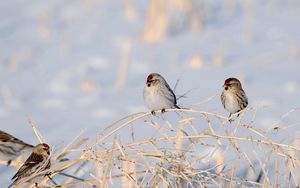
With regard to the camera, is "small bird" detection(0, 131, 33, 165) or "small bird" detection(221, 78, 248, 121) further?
"small bird" detection(0, 131, 33, 165)

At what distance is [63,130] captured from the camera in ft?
28.5

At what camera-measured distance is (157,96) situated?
514 cm

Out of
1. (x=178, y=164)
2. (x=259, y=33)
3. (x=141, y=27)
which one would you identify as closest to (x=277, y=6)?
(x=259, y=33)

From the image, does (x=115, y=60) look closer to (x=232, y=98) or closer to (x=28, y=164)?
(x=232, y=98)

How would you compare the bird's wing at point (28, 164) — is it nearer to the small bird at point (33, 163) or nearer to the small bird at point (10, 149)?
the small bird at point (33, 163)

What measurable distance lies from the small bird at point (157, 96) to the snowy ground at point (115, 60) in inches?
116

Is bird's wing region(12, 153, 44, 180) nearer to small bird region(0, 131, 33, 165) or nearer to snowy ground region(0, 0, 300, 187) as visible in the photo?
small bird region(0, 131, 33, 165)

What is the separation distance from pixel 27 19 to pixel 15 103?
13.8 ft

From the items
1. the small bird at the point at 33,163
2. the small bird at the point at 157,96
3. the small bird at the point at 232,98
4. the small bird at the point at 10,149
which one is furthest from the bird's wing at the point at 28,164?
the small bird at the point at 10,149

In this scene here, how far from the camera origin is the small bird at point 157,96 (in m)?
5.11

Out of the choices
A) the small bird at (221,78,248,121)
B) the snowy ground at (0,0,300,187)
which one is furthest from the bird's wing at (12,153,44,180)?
the snowy ground at (0,0,300,187)

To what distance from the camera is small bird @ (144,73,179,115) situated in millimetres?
5109

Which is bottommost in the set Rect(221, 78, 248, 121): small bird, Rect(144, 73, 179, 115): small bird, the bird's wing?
the bird's wing

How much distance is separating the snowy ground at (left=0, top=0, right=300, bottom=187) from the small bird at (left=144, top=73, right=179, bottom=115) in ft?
9.66
